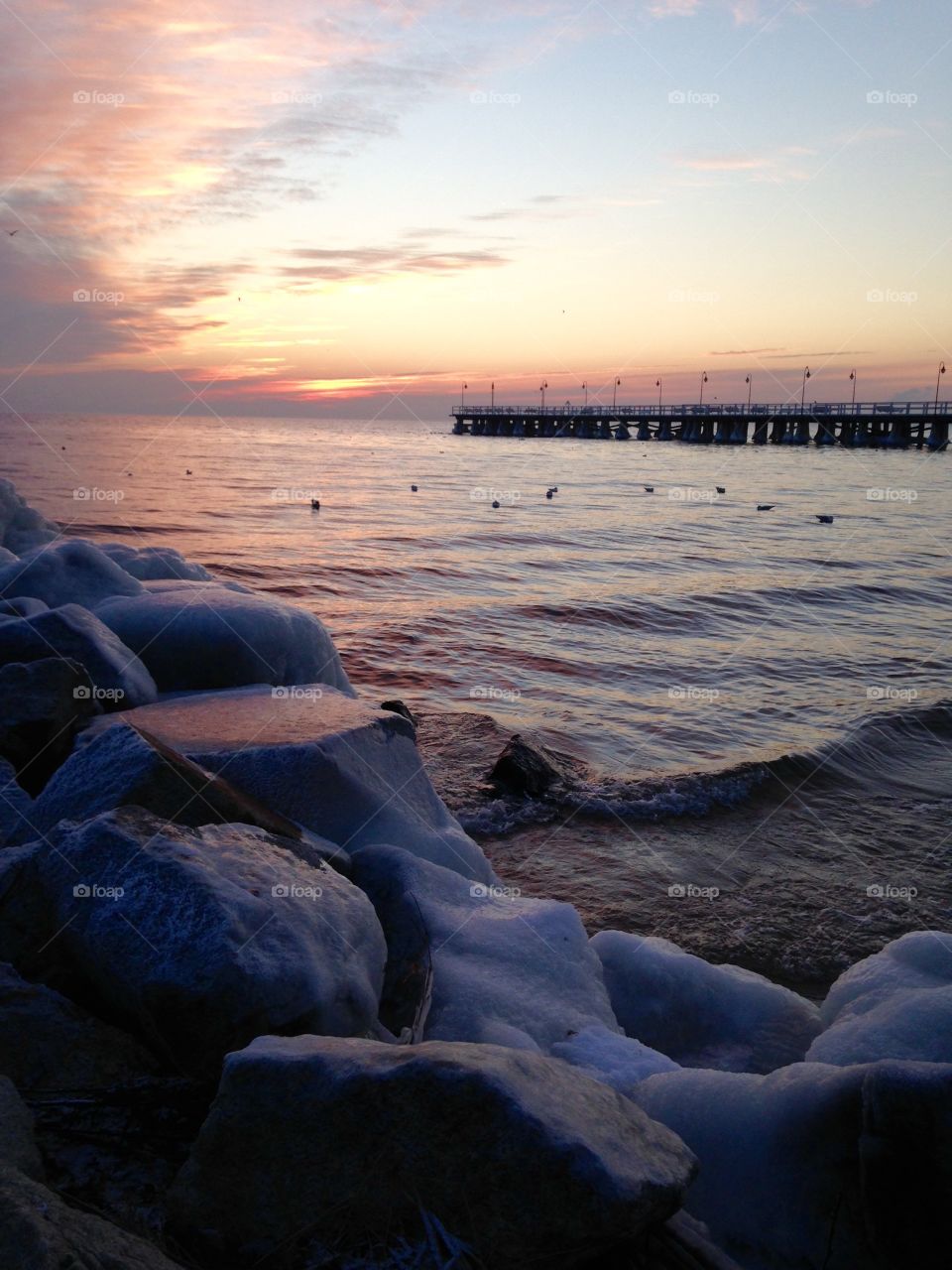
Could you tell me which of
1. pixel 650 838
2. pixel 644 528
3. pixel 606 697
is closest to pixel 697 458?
pixel 644 528

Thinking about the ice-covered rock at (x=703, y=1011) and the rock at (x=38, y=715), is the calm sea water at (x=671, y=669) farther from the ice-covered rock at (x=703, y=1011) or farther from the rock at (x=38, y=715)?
the rock at (x=38, y=715)

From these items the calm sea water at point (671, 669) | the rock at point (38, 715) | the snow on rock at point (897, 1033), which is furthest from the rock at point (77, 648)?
the snow on rock at point (897, 1033)

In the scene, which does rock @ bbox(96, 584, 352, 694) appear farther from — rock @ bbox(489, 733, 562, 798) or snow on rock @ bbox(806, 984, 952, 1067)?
snow on rock @ bbox(806, 984, 952, 1067)

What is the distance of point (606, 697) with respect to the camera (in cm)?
1232

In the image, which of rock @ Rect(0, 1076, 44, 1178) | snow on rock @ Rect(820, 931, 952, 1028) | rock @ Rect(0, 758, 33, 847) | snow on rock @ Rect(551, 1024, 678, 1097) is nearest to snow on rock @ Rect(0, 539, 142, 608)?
rock @ Rect(0, 758, 33, 847)

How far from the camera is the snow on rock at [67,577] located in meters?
7.89

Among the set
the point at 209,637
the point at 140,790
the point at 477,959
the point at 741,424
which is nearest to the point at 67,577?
the point at 209,637

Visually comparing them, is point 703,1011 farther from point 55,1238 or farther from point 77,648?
point 77,648

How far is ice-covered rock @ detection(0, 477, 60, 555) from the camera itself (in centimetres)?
1288

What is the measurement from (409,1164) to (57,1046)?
1367mm

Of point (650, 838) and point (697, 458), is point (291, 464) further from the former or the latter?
point (650, 838)

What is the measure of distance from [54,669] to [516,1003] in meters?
3.09

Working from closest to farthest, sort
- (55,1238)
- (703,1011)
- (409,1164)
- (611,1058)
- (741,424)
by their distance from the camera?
1. (55,1238)
2. (409,1164)
3. (611,1058)
4. (703,1011)
5. (741,424)

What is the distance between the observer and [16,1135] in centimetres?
259
